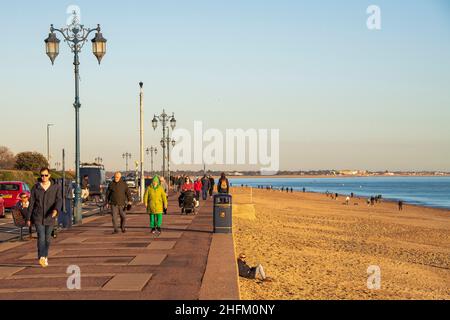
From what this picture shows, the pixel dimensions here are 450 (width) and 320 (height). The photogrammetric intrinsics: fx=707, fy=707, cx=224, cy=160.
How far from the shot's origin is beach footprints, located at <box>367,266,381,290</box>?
16.4 meters

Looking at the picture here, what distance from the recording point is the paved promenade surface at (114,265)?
1043cm

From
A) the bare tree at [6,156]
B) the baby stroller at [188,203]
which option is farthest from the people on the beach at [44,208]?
the bare tree at [6,156]

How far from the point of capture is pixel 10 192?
32.1m

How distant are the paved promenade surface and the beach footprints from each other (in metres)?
3.95

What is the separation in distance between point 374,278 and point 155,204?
6353 millimetres

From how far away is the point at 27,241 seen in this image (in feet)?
61.6

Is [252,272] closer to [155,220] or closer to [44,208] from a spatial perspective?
[44,208]

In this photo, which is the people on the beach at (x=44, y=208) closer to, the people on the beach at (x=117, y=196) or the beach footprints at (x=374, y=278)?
the people on the beach at (x=117, y=196)

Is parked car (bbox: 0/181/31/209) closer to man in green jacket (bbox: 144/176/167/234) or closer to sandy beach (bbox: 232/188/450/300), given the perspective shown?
sandy beach (bbox: 232/188/450/300)

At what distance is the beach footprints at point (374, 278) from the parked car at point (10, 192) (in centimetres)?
1767

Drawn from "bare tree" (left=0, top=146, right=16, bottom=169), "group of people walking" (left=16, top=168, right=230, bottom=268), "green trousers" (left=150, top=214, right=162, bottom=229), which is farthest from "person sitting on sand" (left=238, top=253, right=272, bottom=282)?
"bare tree" (left=0, top=146, right=16, bottom=169)

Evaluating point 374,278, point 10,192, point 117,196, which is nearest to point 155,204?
point 117,196
